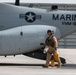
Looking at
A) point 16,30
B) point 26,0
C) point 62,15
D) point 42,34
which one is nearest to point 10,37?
point 16,30

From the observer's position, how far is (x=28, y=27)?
15977 millimetres

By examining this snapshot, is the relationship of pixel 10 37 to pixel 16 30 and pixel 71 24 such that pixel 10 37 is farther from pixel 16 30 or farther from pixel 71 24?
pixel 71 24

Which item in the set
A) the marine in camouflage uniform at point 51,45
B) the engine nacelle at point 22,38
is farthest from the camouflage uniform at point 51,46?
the engine nacelle at point 22,38

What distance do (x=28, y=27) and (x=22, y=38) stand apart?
1.97ft

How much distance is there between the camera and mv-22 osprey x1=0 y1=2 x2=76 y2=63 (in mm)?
15695

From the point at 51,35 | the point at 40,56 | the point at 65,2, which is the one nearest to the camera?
the point at 51,35

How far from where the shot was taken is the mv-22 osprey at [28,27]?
15695 millimetres

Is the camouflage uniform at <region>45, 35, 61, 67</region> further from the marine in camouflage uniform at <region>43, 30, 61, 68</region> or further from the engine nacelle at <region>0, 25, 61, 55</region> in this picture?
the engine nacelle at <region>0, 25, 61, 55</region>

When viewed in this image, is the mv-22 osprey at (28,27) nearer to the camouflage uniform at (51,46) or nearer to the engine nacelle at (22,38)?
the engine nacelle at (22,38)

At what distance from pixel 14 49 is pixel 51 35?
6.00 feet

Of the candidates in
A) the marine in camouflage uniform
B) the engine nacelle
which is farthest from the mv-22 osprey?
the marine in camouflage uniform

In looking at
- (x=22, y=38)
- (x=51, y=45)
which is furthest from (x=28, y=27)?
(x=51, y=45)

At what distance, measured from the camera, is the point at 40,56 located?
16.1 metres

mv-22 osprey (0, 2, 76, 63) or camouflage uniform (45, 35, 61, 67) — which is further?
mv-22 osprey (0, 2, 76, 63)
